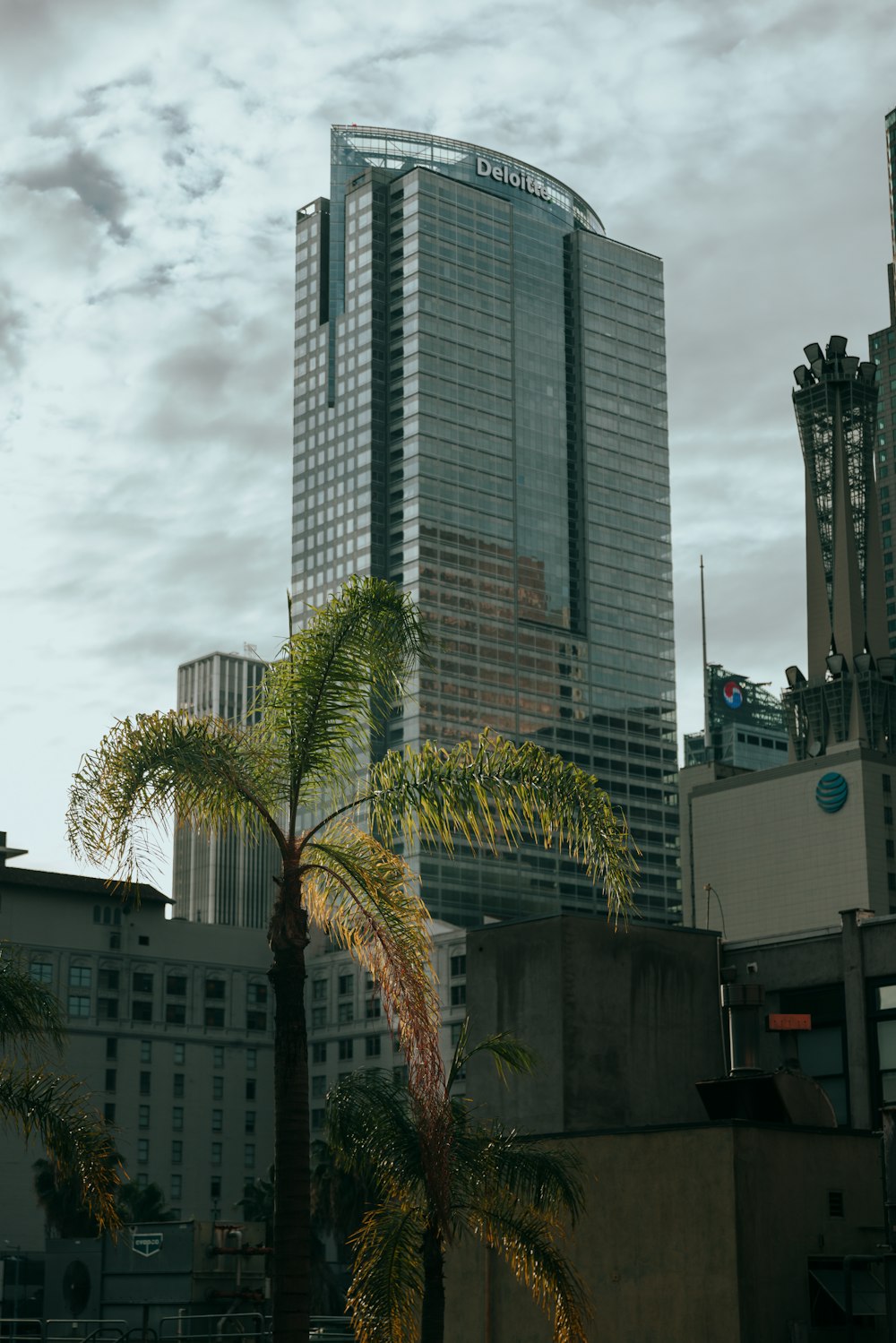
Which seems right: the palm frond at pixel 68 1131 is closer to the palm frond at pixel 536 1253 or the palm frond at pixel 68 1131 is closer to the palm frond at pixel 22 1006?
the palm frond at pixel 22 1006

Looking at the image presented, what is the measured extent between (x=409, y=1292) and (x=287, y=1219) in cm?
421

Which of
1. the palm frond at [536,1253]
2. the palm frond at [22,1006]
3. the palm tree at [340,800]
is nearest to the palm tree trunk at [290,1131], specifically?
the palm tree at [340,800]

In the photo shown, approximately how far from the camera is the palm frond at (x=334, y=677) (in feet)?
85.0

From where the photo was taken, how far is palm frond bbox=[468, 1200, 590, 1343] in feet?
87.8

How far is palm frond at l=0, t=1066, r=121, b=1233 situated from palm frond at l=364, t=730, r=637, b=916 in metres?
6.41

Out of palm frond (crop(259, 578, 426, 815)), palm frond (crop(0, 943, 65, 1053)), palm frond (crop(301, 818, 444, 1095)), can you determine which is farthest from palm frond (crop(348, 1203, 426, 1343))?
palm frond (crop(0, 943, 65, 1053))

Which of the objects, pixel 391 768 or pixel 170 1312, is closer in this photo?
pixel 391 768

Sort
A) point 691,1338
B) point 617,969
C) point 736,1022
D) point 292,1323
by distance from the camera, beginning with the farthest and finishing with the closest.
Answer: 1. point 617,969
2. point 736,1022
3. point 691,1338
4. point 292,1323

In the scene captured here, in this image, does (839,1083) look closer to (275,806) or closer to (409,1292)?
(409,1292)

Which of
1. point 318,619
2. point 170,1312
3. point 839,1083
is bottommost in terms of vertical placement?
point 170,1312

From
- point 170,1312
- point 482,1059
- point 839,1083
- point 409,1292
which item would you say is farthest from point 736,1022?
point 170,1312

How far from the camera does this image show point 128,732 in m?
25.1

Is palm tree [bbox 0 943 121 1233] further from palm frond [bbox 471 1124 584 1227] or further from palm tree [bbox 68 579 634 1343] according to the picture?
palm frond [bbox 471 1124 584 1227]

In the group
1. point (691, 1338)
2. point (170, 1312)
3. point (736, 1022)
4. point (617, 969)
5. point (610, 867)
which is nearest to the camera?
point (610, 867)
